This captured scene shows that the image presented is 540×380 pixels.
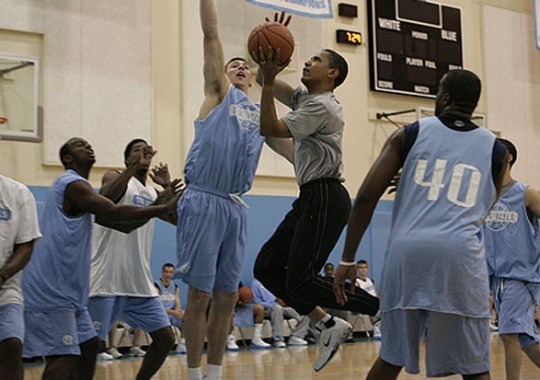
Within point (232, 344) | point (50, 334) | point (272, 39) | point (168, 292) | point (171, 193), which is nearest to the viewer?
point (50, 334)

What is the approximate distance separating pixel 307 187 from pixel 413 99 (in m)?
11.5

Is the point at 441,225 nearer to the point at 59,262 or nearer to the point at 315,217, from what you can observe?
the point at 315,217

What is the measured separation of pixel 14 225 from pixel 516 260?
350cm

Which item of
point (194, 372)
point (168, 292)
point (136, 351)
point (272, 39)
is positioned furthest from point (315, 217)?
point (168, 292)

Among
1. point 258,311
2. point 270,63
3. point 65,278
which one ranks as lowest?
point 258,311

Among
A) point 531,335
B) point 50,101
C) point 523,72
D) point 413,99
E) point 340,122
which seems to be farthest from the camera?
point 523,72

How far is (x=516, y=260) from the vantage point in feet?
20.3

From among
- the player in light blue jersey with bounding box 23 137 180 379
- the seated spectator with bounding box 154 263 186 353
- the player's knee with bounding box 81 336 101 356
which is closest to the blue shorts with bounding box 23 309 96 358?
the player in light blue jersey with bounding box 23 137 180 379

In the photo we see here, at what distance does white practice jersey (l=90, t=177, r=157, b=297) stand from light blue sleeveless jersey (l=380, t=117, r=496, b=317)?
2.92 meters

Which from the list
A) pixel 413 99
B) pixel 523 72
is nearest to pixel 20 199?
pixel 413 99

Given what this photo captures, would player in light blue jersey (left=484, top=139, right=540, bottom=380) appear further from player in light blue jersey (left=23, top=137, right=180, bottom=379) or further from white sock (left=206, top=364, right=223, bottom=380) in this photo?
player in light blue jersey (left=23, top=137, right=180, bottom=379)

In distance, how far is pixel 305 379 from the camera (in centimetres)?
765

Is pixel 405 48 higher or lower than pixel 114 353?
higher

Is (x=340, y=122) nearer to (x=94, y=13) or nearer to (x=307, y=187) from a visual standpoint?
(x=307, y=187)
